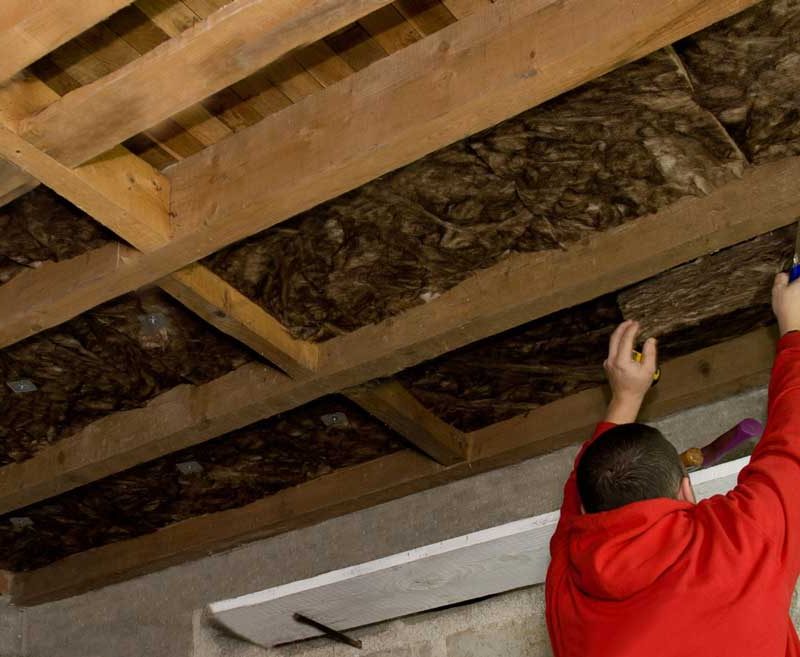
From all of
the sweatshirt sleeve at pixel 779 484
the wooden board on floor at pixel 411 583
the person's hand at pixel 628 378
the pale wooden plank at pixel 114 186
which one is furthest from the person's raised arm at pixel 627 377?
the pale wooden plank at pixel 114 186

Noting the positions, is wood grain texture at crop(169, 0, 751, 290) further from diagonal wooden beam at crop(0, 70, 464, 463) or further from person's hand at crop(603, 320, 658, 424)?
person's hand at crop(603, 320, 658, 424)

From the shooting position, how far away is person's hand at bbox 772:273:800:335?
7.82ft

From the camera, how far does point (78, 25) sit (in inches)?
91.2

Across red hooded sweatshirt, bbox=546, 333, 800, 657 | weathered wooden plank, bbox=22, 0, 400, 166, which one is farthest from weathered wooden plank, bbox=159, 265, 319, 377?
red hooded sweatshirt, bbox=546, 333, 800, 657

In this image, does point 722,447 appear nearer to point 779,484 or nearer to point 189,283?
point 779,484

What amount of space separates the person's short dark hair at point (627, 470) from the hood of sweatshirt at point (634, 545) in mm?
53

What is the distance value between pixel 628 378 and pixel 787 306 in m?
0.46

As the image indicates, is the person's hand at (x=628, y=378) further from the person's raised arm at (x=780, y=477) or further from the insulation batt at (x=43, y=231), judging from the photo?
the insulation batt at (x=43, y=231)

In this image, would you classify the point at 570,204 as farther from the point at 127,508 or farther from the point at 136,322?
the point at 127,508

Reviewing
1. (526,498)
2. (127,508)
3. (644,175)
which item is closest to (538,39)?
(644,175)

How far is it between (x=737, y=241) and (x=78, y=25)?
172 cm

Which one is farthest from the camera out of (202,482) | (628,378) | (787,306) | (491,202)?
(202,482)

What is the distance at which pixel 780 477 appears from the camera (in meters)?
2.04

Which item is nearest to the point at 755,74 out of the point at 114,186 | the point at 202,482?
the point at 114,186
